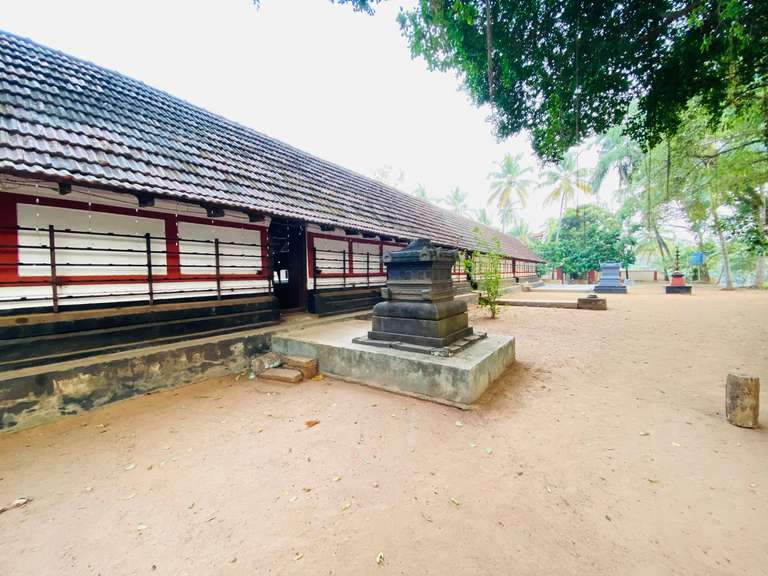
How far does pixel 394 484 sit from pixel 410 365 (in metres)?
1.77

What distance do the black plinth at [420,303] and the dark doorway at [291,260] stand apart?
3.22 meters

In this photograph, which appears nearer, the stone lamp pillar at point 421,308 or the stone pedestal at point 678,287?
the stone lamp pillar at point 421,308

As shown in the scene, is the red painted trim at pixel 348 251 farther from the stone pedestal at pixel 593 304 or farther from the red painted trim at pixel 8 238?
the stone pedestal at pixel 593 304

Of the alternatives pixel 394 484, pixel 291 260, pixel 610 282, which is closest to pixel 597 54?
pixel 394 484

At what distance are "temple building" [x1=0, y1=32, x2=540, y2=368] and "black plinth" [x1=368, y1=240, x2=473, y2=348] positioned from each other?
2.40m

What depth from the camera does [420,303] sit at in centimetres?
465

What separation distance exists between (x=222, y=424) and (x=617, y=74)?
24.1 feet

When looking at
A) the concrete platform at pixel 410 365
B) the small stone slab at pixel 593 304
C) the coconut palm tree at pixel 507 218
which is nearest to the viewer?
the concrete platform at pixel 410 365

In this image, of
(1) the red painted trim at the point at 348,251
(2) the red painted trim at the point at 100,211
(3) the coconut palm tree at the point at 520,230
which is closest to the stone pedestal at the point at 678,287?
(1) the red painted trim at the point at 348,251

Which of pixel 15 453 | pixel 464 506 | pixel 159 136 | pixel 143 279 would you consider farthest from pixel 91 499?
pixel 159 136

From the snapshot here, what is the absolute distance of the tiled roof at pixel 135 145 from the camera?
12.6 ft

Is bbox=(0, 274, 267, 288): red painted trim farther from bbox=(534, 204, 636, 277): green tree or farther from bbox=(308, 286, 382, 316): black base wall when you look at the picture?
bbox=(534, 204, 636, 277): green tree

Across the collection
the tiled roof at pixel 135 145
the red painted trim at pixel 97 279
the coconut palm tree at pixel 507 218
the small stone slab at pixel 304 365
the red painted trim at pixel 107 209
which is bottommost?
the small stone slab at pixel 304 365

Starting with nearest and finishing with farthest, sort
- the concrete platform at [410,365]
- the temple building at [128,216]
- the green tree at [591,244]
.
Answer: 1. the temple building at [128,216]
2. the concrete platform at [410,365]
3. the green tree at [591,244]
